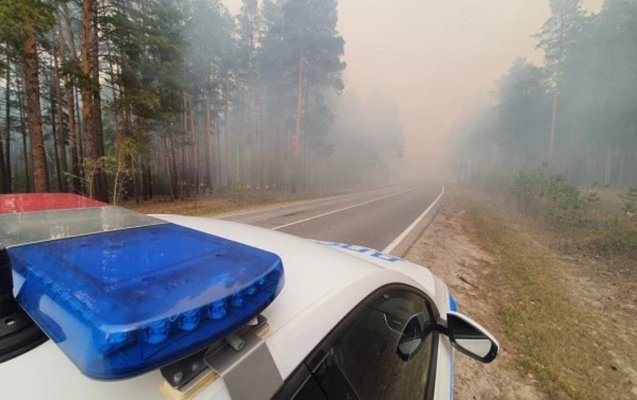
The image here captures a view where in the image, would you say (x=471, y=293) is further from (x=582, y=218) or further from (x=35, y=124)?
(x=35, y=124)

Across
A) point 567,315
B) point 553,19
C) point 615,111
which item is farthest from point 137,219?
point 615,111

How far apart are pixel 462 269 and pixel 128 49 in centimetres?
1655

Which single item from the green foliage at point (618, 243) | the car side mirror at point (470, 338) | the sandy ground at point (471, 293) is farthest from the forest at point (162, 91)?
the green foliage at point (618, 243)

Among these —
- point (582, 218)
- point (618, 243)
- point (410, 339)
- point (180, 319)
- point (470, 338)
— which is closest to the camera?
point (180, 319)

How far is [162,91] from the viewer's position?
16641 mm

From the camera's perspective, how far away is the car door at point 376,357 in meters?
0.95

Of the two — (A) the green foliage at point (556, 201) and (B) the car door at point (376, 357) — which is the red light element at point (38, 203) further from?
(A) the green foliage at point (556, 201)

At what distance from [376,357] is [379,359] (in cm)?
3

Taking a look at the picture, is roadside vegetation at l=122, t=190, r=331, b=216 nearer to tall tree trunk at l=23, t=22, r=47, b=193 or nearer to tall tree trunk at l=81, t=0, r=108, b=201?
tall tree trunk at l=81, t=0, r=108, b=201

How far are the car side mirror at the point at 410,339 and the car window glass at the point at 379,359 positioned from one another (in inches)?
1.0

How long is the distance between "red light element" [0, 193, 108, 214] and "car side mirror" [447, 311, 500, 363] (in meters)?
2.36

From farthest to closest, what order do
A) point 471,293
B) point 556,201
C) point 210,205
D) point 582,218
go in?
point 210,205
point 556,201
point 582,218
point 471,293

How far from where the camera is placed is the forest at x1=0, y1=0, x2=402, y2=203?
11.0 m

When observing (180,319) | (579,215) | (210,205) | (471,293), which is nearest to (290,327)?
(180,319)
